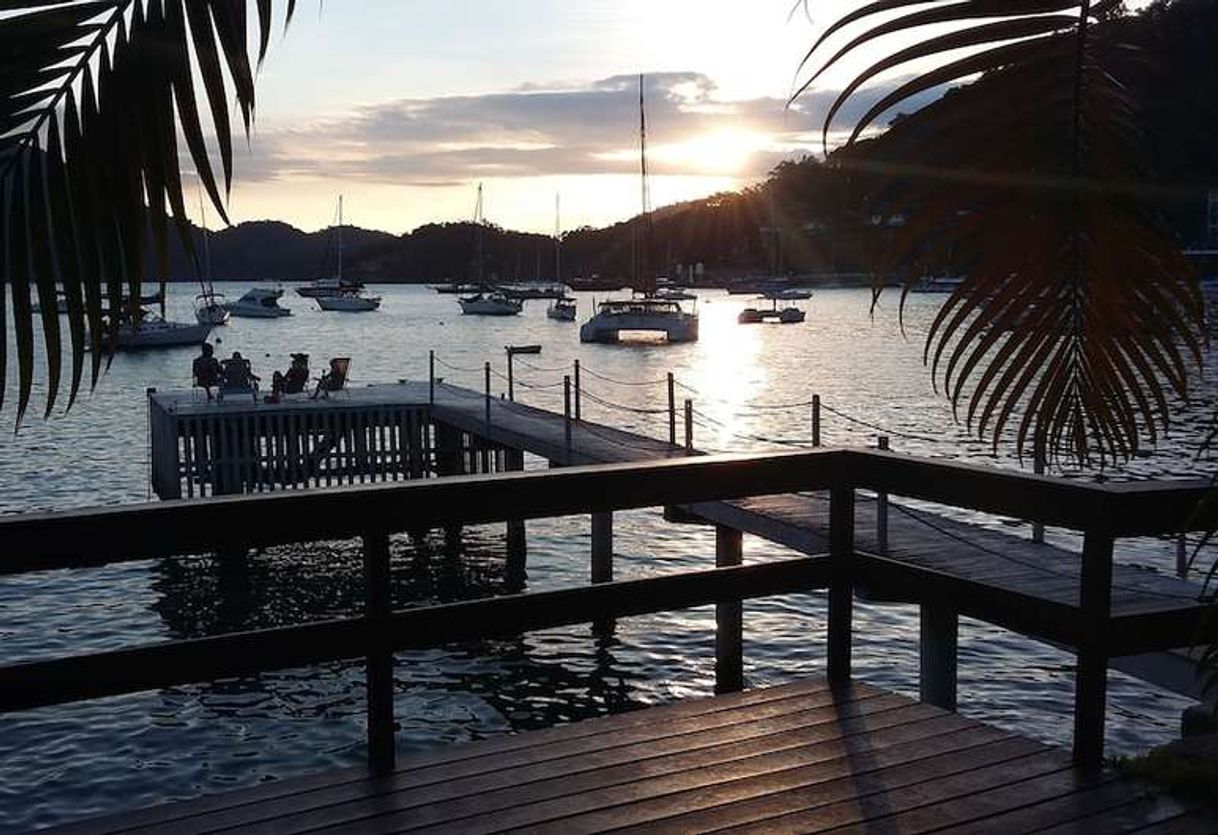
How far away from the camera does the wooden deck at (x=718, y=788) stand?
3689mm

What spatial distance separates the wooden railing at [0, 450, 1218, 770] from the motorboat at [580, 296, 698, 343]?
253ft

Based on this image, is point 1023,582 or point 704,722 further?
point 1023,582

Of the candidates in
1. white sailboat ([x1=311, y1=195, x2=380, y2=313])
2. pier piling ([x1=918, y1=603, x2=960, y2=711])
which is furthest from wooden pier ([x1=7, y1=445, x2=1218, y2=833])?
white sailboat ([x1=311, y1=195, x2=380, y2=313])

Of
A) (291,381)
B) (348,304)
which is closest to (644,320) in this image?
(291,381)

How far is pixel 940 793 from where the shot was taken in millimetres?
3949

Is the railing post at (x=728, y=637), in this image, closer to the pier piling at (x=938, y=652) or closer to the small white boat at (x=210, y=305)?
the pier piling at (x=938, y=652)

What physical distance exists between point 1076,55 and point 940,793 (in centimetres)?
286

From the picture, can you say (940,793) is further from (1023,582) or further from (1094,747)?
(1023,582)

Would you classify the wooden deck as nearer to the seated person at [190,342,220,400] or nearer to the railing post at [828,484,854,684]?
the railing post at [828,484,854,684]

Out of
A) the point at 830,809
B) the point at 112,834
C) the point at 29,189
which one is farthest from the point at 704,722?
the point at 29,189

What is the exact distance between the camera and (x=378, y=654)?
3969 mm

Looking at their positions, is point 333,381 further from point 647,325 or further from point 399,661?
point 647,325

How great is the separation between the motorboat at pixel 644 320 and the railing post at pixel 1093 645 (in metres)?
77.6

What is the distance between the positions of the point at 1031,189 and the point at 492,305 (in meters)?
140
